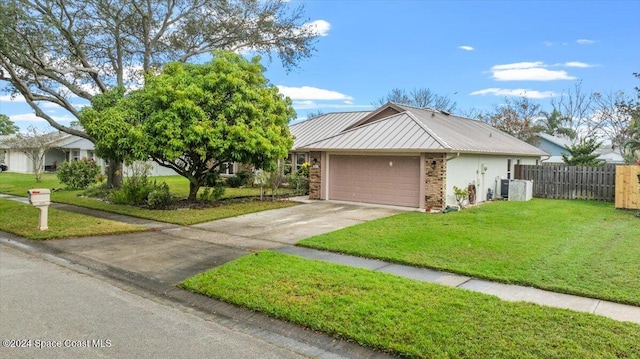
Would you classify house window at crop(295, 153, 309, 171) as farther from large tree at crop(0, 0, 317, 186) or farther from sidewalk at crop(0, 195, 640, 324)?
sidewalk at crop(0, 195, 640, 324)

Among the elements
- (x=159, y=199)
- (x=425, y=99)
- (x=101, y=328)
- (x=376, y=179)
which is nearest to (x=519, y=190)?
(x=376, y=179)

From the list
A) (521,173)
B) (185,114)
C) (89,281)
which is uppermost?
(185,114)

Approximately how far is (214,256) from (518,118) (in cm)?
3972

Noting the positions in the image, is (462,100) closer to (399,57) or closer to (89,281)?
(399,57)

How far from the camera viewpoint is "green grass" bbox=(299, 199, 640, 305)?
649 cm

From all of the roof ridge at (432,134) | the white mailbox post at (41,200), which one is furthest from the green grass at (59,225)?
the roof ridge at (432,134)

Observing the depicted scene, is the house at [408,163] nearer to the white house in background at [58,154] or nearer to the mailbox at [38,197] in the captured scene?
the mailbox at [38,197]

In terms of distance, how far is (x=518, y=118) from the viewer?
4094 cm

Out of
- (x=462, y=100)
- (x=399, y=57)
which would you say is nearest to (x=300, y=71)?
(x=399, y=57)

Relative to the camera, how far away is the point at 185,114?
534 inches

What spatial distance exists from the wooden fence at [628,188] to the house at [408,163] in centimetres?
426

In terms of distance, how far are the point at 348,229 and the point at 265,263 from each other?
3807 mm

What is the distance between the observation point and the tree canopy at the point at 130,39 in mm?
17781

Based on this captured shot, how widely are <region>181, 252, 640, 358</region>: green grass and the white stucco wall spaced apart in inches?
348
